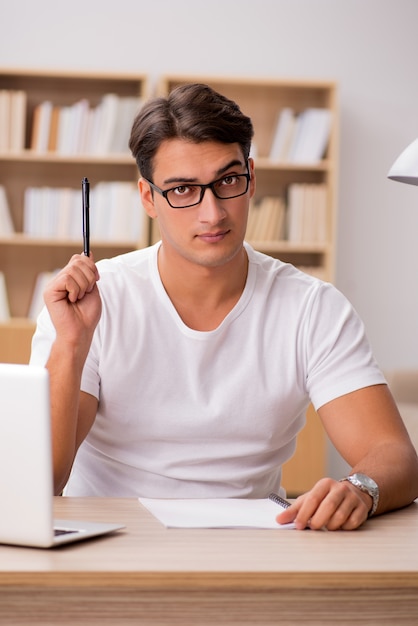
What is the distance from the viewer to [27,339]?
13.5 feet

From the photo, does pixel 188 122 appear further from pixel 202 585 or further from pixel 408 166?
pixel 202 585

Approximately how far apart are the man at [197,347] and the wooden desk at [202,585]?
1.73ft

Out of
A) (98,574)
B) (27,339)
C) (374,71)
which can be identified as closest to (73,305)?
(98,574)

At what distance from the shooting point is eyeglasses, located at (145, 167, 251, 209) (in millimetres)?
1719

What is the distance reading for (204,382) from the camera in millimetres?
1739

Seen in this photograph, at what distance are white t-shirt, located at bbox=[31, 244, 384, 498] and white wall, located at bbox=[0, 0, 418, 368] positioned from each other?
2.96 m

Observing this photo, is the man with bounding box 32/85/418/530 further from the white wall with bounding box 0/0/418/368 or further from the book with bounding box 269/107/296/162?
the white wall with bounding box 0/0/418/368

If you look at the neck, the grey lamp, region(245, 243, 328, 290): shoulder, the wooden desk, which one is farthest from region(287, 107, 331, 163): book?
the wooden desk

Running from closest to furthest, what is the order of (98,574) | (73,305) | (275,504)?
(98,574) < (275,504) < (73,305)

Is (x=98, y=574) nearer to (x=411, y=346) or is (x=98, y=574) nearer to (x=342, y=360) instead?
(x=342, y=360)

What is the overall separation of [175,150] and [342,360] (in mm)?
520

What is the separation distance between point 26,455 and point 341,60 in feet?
13.0

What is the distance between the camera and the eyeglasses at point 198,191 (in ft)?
5.64

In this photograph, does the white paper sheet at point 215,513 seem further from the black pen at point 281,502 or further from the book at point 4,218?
the book at point 4,218
